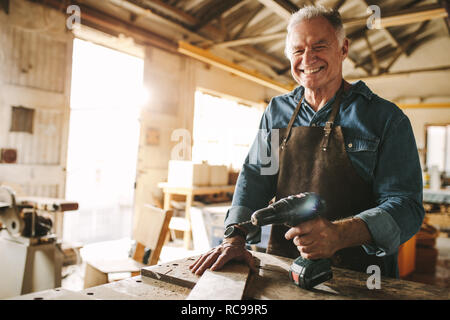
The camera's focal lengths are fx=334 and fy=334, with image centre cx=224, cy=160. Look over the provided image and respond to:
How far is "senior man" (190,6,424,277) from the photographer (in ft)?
3.50

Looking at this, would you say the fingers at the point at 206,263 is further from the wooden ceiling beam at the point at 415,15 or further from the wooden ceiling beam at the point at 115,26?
the wooden ceiling beam at the point at 115,26

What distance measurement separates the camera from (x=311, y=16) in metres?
1.30

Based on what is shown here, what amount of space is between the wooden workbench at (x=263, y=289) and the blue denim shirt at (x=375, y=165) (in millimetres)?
134

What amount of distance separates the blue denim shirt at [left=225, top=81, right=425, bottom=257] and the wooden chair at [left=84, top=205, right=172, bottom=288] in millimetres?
1216

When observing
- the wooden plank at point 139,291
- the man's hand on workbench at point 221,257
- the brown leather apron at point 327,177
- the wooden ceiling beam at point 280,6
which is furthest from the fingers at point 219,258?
the wooden ceiling beam at point 280,6

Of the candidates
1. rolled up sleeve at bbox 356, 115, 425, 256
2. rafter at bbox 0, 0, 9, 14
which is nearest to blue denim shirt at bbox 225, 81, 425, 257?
rolled up sleeve at bbox 356, 115, 425, 256

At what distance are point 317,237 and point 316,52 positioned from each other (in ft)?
2.37

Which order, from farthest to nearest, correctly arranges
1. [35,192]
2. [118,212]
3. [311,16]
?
[118,212]
[35,192]
[311,16]

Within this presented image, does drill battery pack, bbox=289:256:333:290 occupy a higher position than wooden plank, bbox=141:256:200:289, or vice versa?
drill battery pack, bbox=289:256:333:290

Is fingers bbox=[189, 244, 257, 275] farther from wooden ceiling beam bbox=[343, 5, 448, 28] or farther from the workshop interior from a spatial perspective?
wooden ceiling beam bbox=[343, 5, 448, 28]

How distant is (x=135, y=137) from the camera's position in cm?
577

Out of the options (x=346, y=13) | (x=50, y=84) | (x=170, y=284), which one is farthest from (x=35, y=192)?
(x=346, y=13)
